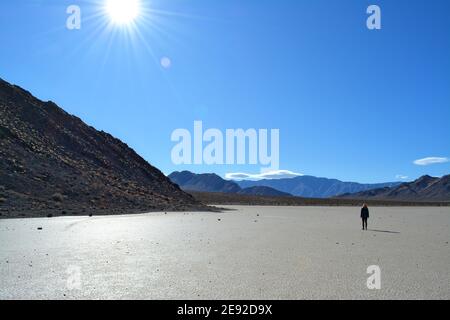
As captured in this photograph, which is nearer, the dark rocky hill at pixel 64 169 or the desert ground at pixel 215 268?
the desert ground at pixel 215 268

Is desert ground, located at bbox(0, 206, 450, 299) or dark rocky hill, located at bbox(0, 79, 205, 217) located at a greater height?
dark rocky hill, located at bbox(0, 79, 205, 217)

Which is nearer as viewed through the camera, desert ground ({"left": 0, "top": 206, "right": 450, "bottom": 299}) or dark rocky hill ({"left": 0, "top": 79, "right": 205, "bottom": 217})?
desert ground ({"left": 0, "top": 206, "right": 450, "bottom": 299})

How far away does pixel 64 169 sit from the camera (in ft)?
169

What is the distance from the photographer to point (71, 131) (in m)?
68.1

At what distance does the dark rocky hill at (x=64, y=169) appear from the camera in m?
40.9

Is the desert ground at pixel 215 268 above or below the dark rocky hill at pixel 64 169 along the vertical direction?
below

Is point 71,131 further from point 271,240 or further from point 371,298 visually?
point 371,298

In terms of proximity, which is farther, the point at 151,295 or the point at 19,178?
the point at 19,178

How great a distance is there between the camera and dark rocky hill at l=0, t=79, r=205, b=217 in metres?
40.9

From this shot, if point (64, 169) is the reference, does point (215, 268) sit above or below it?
below

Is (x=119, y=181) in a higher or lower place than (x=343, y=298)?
higher

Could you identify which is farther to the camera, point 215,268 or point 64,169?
point 64,169

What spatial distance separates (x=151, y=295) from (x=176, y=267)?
322 centimetres

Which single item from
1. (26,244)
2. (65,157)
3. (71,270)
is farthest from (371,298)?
(65,157)
